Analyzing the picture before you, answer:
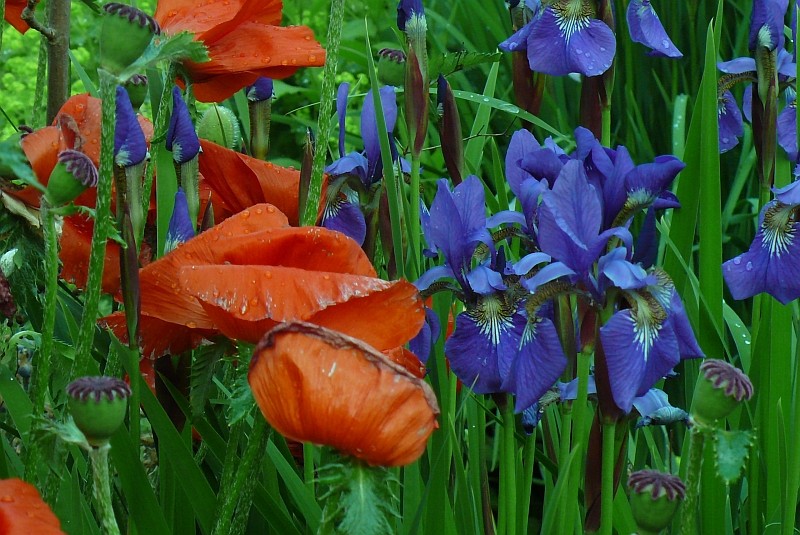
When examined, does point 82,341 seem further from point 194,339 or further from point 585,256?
point 585,256

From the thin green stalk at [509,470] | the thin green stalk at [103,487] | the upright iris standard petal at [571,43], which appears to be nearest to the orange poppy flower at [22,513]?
the thin green stalk at [103,487]

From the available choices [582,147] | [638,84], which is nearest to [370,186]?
[582,147]

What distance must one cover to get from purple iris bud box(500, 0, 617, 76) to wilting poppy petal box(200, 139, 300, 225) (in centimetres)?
25

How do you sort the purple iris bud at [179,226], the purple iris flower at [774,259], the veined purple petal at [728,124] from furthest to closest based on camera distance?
the veined purple petal at [728,124] < the purple iris flower at [774,259] < the purple iris bud at [179,226]

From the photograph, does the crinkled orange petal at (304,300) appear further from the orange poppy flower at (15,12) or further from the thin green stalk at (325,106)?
the orange poppy flower at (15,12)

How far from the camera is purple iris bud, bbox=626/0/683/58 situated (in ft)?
3.18

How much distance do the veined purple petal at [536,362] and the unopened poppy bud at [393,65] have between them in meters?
0.30

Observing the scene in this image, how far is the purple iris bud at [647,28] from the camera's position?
0.97 metres

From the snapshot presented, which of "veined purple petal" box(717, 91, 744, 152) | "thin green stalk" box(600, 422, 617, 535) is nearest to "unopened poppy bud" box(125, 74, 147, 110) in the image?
"thin green stalk" box(600, 422, 617, 535)

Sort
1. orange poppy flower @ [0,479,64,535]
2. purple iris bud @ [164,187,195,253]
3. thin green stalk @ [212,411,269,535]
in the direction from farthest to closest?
1. purple iris bud @ [164,187,195,253]
2. thin green stalk @ [212,411,269,535]
3. orange poppy flower @ [0,479,64,535]

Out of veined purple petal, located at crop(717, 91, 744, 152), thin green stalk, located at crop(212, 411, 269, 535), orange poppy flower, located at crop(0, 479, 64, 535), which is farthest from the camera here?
veined purple petal, located at crop(717, 91, 744, 152)

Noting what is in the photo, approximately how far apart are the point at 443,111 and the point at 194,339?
308 mm

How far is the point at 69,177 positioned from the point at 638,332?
35 cm

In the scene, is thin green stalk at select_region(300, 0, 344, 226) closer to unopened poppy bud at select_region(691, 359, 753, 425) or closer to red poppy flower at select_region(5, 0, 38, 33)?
unopened poppy bud at select_region(691, 359, 753, 425)
